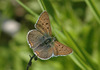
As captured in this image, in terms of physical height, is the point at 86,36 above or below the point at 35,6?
below

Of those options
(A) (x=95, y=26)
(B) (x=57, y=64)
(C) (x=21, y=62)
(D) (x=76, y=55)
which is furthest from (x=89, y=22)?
(D) (x=76, y=55)

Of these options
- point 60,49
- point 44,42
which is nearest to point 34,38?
point 44,42

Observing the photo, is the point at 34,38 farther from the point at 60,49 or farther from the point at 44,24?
the point at 60,49

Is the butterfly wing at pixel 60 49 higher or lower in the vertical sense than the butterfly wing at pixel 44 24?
lower

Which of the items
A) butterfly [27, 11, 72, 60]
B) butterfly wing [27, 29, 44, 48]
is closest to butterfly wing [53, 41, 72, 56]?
butterfly [27, 11, 72, 60]

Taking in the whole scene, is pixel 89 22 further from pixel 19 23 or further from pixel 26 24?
pixel 19 23

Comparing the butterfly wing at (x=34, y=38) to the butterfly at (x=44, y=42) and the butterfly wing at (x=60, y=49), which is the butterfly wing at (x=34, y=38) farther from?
the butterfly wing at (x=60, y=49)

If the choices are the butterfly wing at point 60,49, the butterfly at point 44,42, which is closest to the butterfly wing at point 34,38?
the butterfly at point 44,42
